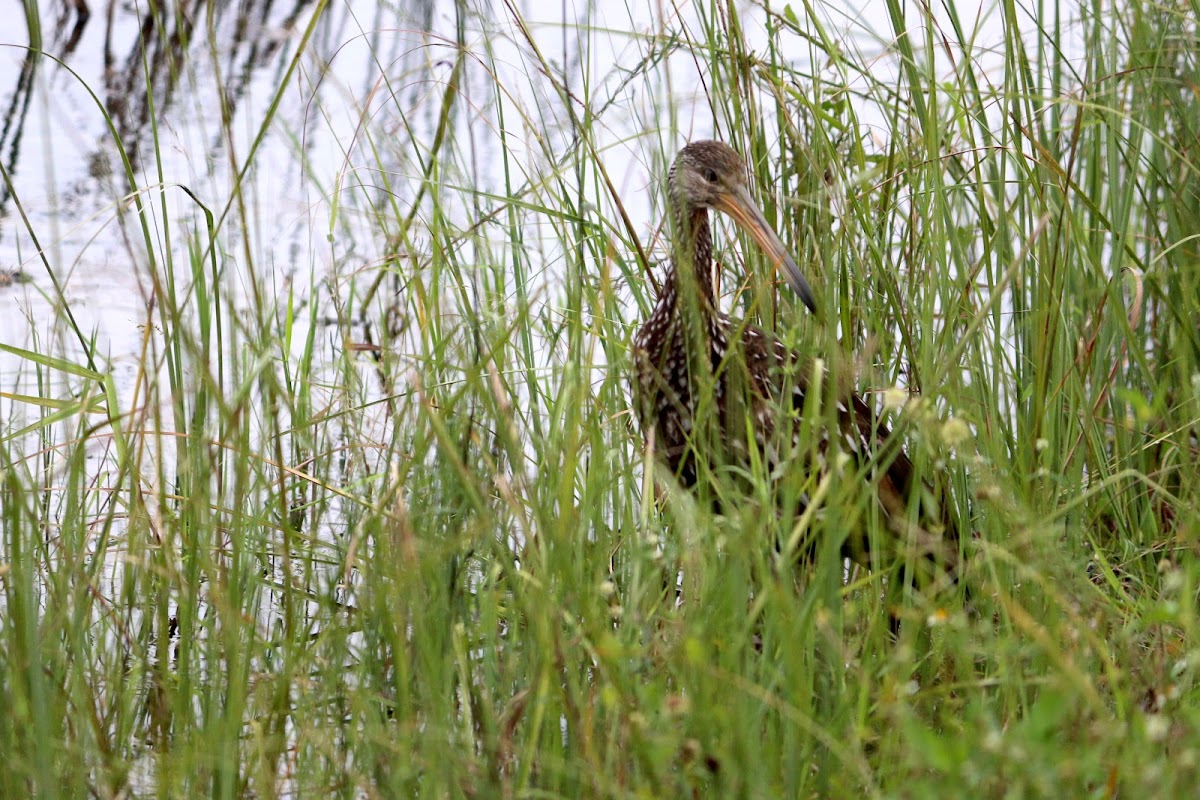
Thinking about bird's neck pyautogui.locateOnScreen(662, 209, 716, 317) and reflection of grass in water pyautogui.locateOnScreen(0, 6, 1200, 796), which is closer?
reflection of grass in water pyautogui.locateOnScreen(0, 6, 1200, 796)

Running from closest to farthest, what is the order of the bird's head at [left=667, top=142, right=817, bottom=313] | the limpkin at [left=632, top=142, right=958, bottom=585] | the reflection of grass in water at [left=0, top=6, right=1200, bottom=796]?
1. the reflection of grass in water at [left=0, top=6, right=1200, bottom=796]
2. the limpkin at [left=632, top=142, right=958, bottom=585]
3. the bird's head at [left=667, top=142, right=817, bottom=313]

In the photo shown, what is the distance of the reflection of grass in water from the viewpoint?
1.95m

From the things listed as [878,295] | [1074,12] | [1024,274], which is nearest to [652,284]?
[878,295]

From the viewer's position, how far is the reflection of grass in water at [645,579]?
1952 millimetres

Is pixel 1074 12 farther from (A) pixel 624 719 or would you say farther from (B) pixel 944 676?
(A) pixel 624 719

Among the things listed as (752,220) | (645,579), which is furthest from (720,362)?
(645,579)

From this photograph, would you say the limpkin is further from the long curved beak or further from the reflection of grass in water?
the reflection of grass in water

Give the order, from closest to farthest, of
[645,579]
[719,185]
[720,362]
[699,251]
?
[645,579], [720,362], [719,185], [699,251]

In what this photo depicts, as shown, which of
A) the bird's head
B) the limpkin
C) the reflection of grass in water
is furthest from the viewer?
the bird's head

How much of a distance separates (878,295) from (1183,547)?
102 centimetres

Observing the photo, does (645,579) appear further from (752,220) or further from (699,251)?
(699,251)

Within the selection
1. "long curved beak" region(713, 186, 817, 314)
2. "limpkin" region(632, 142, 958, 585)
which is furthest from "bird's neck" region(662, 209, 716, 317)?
"long curved beak" region(713, 186, 817, 314)

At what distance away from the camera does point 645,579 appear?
7.22 ft

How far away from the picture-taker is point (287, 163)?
5.69 m
